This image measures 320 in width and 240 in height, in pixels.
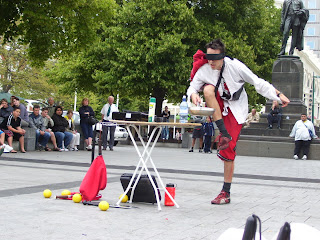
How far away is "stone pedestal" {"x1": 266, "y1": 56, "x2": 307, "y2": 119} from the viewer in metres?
22.4

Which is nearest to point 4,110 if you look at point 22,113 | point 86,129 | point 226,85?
point 22,113

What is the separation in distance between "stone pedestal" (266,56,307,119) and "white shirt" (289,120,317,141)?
7.07 feet

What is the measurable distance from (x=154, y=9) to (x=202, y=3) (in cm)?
444

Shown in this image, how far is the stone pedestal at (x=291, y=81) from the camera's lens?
73.5 ft

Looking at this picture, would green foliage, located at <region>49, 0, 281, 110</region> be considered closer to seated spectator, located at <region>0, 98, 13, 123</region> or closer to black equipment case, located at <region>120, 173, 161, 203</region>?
seated spectator, located at <region>0, 98, 13, 123</region>

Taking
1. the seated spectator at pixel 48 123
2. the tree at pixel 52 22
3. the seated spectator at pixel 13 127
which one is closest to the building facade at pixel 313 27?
the tree at pixel 52 22

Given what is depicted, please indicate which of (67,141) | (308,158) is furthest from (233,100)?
(308,158)

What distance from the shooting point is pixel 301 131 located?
778 inches

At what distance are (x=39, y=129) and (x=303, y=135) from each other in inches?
393

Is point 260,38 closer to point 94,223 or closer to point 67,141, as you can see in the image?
point 67,141

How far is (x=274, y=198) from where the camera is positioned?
7145mm

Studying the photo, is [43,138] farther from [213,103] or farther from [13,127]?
[213,103]

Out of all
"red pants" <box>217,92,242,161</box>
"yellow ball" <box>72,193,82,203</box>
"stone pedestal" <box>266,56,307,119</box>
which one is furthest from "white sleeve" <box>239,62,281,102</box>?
"stone pedestal" <box>266,56,307,119</box>

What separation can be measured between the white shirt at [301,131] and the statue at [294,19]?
4.37 metres
